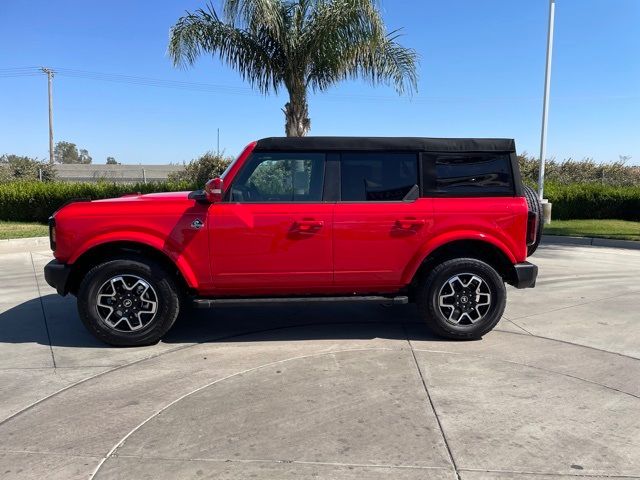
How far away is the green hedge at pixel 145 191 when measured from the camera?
1650 cm

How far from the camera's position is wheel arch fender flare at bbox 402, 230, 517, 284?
502 cm

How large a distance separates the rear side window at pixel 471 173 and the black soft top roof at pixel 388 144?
70 mm

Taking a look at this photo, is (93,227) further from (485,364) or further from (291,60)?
(291,60)

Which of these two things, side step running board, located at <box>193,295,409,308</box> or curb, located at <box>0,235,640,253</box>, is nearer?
side step running board, located at <box>193,295,409,308</box>

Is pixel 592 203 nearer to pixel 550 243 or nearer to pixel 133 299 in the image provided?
pixel 550 243

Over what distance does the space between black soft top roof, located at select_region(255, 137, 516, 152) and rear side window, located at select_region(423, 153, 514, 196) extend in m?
0.07

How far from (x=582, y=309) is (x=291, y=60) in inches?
347

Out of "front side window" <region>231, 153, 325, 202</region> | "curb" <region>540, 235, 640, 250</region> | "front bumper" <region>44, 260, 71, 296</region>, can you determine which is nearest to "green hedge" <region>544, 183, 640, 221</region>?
"curb" <region>540, 235, 640, 250</region>

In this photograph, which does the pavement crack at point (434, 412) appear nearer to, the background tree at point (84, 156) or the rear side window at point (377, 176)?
the rear side window at point (377, 176)

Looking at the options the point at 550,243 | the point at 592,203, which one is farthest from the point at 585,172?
the point at 550,243

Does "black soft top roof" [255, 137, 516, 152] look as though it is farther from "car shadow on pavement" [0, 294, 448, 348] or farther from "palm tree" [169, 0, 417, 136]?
"palm tree" [169, 0, 417, 136]

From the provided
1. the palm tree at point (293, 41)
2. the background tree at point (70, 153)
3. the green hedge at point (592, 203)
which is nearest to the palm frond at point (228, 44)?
the palm tree at point (293, 41)

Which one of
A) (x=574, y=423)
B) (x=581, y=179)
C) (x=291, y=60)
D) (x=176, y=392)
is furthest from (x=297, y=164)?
(x=581, y=179)

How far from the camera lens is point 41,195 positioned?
16.5 m
